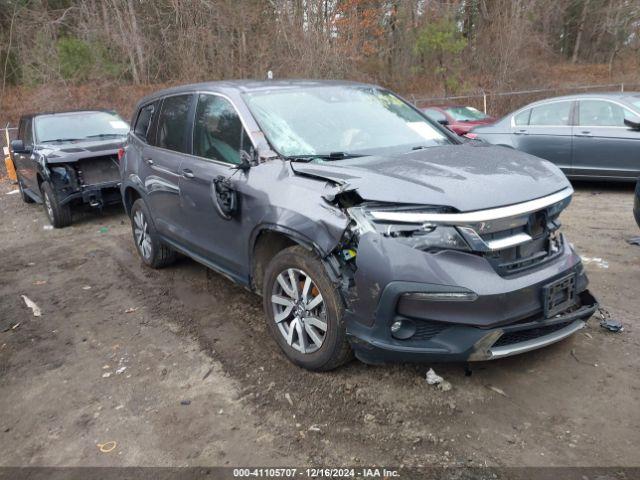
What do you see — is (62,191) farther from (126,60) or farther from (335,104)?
(126,60)

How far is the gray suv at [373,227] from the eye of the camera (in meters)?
2.74

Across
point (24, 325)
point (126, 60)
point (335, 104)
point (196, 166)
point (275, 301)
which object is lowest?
point (24, 325)

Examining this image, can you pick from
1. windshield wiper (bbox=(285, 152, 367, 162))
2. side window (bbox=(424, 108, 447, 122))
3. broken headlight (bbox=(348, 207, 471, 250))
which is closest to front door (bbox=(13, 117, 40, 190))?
windshield wiper (bbox=(285, 152, 367, 162))

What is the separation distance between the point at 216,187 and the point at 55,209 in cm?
509

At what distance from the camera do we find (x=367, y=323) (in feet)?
9.36

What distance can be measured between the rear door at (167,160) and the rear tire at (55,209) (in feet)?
10.8

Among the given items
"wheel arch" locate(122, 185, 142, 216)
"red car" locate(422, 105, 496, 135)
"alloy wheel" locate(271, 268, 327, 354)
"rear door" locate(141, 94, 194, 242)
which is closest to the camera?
"alloy wheel" locate(271, 268, 327, 354)

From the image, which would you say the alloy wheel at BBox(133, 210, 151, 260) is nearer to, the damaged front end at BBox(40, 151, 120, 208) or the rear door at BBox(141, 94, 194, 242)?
the rear door at BBox(141, 94, 194, 242)

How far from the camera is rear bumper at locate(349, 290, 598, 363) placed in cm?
277

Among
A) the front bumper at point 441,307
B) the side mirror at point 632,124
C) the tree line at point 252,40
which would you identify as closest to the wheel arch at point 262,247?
the front bumper at point 441,307

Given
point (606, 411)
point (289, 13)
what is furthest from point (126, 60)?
point (606, 411)

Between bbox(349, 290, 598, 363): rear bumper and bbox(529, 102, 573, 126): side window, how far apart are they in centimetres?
609

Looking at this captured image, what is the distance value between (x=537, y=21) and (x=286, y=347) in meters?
27.3

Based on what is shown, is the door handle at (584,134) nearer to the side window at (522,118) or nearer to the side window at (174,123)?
the side window at (522,118)
